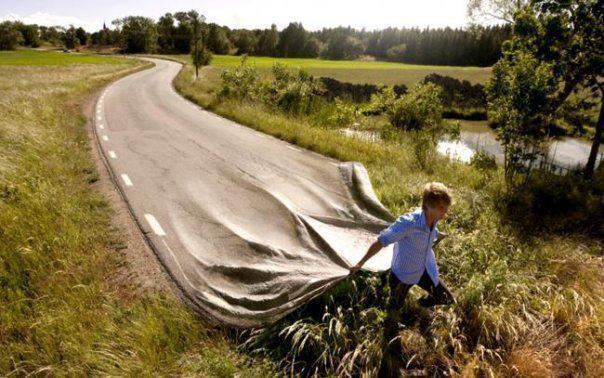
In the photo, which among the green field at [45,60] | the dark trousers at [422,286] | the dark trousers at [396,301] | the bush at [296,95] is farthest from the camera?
the green field at [45,60]

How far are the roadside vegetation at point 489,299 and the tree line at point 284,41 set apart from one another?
96207mm

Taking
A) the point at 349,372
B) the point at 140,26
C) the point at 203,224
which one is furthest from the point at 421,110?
the point at 140,26

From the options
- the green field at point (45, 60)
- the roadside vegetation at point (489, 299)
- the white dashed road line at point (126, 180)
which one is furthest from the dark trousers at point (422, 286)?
the green field at point (45, 60)

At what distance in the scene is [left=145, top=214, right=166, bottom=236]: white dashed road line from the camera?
622cm

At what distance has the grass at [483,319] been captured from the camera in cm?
360

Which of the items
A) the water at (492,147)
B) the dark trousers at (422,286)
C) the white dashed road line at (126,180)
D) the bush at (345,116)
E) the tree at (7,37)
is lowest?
the water at (492,147)

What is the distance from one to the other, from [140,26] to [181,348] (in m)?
129

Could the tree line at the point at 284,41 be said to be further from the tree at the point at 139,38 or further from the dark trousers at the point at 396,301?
the dark trousers at the point at 396,301

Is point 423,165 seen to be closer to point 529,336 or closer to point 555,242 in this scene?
point 555,242

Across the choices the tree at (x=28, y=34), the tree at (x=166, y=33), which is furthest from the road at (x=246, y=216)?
the tree at (x=28, y=34)

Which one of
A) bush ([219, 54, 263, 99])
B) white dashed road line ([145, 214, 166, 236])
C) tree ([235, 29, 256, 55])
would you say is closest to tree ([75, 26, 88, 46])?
tree ([235, 29, 256, 55])

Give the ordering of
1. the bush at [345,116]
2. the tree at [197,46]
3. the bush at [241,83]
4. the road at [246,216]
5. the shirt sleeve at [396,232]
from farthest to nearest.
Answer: the tree at [197,46] → the bush at [241,83] → the bush at [345,116] → the road at [246,216] → the shirt sleeve at [396,232]

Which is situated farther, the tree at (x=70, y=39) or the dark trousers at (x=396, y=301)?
the tree at (x=70, y=39)

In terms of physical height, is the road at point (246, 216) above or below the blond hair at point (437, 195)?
below
